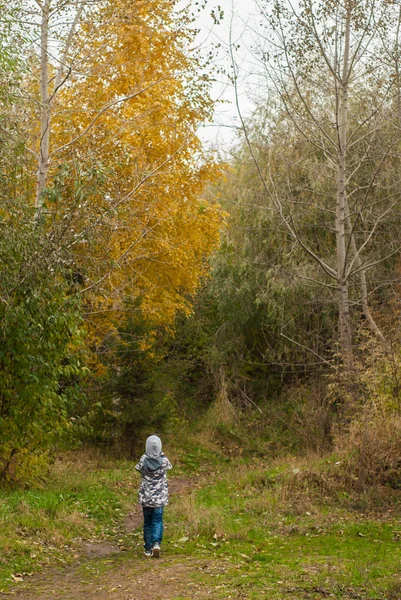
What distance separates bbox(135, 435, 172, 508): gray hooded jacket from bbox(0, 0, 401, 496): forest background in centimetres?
130

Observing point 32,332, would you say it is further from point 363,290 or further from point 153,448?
point 363,290

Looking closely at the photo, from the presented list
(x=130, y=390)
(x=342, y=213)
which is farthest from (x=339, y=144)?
(x=130, y=390)

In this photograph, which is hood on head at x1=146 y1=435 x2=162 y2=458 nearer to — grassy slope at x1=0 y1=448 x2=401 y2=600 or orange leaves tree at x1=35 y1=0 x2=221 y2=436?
grassy slope at x1=0 y1=448 x2=401 y2=600

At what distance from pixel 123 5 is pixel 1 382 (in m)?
9.06

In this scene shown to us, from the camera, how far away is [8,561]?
8445mm

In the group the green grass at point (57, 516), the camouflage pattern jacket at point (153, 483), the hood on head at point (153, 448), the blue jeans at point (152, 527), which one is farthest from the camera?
the hood on head at point (153, 448)

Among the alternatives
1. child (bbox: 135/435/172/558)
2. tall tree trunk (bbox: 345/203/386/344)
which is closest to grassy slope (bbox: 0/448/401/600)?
child (bbox: 135/435/172/558)

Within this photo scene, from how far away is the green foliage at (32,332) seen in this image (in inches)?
360

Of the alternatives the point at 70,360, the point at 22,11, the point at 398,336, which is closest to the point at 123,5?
the point at 22,11

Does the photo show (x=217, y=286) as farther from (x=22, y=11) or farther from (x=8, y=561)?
(x=8, y=561)

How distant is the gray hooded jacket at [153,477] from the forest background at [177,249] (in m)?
1.30

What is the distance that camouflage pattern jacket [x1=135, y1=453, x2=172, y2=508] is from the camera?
963cm

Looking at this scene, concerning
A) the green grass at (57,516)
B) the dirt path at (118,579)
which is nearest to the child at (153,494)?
the dirt path at (118,579)

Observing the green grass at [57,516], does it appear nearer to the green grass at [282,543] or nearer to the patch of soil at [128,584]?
the patch of soil at [128,584]
